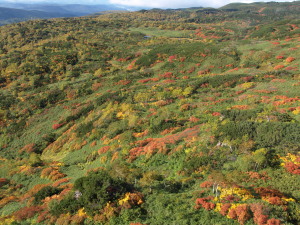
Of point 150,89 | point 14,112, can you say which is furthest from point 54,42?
point 150,89

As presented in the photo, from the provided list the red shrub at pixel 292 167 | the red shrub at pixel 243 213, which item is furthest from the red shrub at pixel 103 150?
A: the red shrub at pixel 292 167

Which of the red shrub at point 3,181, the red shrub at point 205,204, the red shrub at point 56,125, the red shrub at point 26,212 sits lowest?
the red shrub at point 3,181

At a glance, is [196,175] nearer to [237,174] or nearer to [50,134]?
[237,174]

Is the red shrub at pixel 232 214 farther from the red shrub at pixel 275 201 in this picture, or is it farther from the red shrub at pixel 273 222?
the red shrub at pixel 275 201

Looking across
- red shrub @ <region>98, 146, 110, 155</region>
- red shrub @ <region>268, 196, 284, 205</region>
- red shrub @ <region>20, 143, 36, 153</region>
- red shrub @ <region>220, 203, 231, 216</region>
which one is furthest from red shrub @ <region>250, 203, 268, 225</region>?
red shrub @ <region>20, 143, 36, 153</region>

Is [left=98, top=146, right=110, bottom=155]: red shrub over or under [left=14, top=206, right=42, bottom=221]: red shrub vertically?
under

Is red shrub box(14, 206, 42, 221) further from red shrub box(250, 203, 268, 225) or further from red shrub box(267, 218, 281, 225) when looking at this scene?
red shrub box(267, 218, 281, 225)

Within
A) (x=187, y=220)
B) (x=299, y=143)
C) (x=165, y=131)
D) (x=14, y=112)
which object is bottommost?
(x=14, y=112)

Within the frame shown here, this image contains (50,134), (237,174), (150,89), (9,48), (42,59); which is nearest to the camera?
(237,174)
